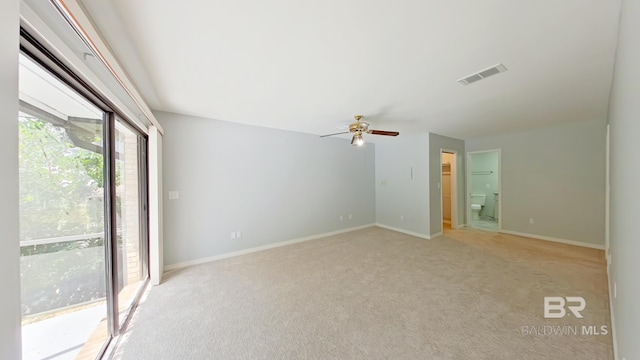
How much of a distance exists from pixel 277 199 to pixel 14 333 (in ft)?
11.6

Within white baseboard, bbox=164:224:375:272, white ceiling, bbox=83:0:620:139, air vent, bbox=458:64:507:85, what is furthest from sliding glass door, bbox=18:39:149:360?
air vent, bbox=458:64:507:85

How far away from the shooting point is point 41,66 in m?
1.09

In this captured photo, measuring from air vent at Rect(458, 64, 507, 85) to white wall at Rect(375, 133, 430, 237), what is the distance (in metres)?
2.44

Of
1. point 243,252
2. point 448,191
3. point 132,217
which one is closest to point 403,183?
point 448,191

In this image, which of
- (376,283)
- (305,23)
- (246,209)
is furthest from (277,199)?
(305,23)

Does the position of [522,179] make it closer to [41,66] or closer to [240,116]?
[240,116]

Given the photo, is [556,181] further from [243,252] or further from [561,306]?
[243,252]

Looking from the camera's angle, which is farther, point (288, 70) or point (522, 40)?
point (288, 70)

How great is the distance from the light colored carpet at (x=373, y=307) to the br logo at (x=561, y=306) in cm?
6

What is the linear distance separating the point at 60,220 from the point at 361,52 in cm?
244

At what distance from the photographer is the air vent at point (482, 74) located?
1.96m

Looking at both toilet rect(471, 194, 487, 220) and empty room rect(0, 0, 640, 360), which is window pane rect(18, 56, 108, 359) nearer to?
empty room rect(0, 0, 640, 360)

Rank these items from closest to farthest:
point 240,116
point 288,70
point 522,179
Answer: point 288,70 → point 240,116 → point 522,179

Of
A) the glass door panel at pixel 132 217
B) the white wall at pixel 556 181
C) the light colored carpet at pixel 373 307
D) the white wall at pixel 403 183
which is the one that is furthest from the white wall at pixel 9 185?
the white wall at pixel 556 181
